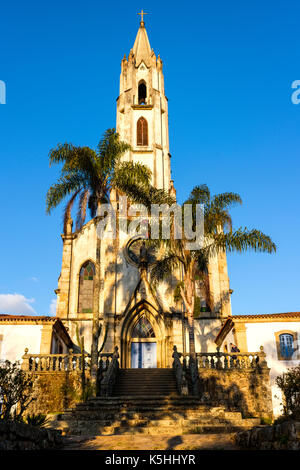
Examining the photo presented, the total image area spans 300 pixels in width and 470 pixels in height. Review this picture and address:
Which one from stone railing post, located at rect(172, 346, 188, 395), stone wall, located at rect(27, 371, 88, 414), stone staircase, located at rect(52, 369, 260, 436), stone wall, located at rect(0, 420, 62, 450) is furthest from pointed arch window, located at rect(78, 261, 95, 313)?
stone wall, located at rect(0, 420, 62, 450)

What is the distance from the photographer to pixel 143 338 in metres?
28.1

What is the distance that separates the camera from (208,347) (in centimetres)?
2806

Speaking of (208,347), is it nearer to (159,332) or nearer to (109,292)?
(159,332)

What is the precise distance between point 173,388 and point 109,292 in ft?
34.6

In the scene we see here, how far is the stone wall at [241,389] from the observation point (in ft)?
65.4

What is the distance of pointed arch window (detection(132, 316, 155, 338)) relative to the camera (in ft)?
92.8

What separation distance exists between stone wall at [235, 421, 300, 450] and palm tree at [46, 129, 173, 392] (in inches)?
472

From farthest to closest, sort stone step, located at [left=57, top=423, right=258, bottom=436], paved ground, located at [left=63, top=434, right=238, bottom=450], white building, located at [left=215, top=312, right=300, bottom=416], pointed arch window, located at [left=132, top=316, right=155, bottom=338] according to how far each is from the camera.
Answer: pointed arch window, located at [left=132, top=316, right=155, bottom=338]
white building, located at [left=215, top=312, right=300, bottom=416]
stone step, located at [left=57, top=423, right=258, bottom=436]
paved ground, located at [left=63, top=434, right=238, bottom=450]

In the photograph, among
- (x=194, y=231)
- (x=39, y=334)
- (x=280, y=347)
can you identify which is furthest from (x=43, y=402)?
(x=280, y=347)

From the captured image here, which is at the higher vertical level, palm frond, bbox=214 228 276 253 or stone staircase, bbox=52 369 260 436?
palm frond, bbox=214 228 276 253

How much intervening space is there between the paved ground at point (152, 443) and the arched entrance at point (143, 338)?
16.9m

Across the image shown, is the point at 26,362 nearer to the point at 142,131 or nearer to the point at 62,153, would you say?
the point at 62,153

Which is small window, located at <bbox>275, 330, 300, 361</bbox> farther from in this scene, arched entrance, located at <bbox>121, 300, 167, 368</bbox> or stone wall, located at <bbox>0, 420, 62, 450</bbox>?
stone wall, located at <bbox>0, 420, 62, 450</bbox>

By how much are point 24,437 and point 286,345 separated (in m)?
18.7
